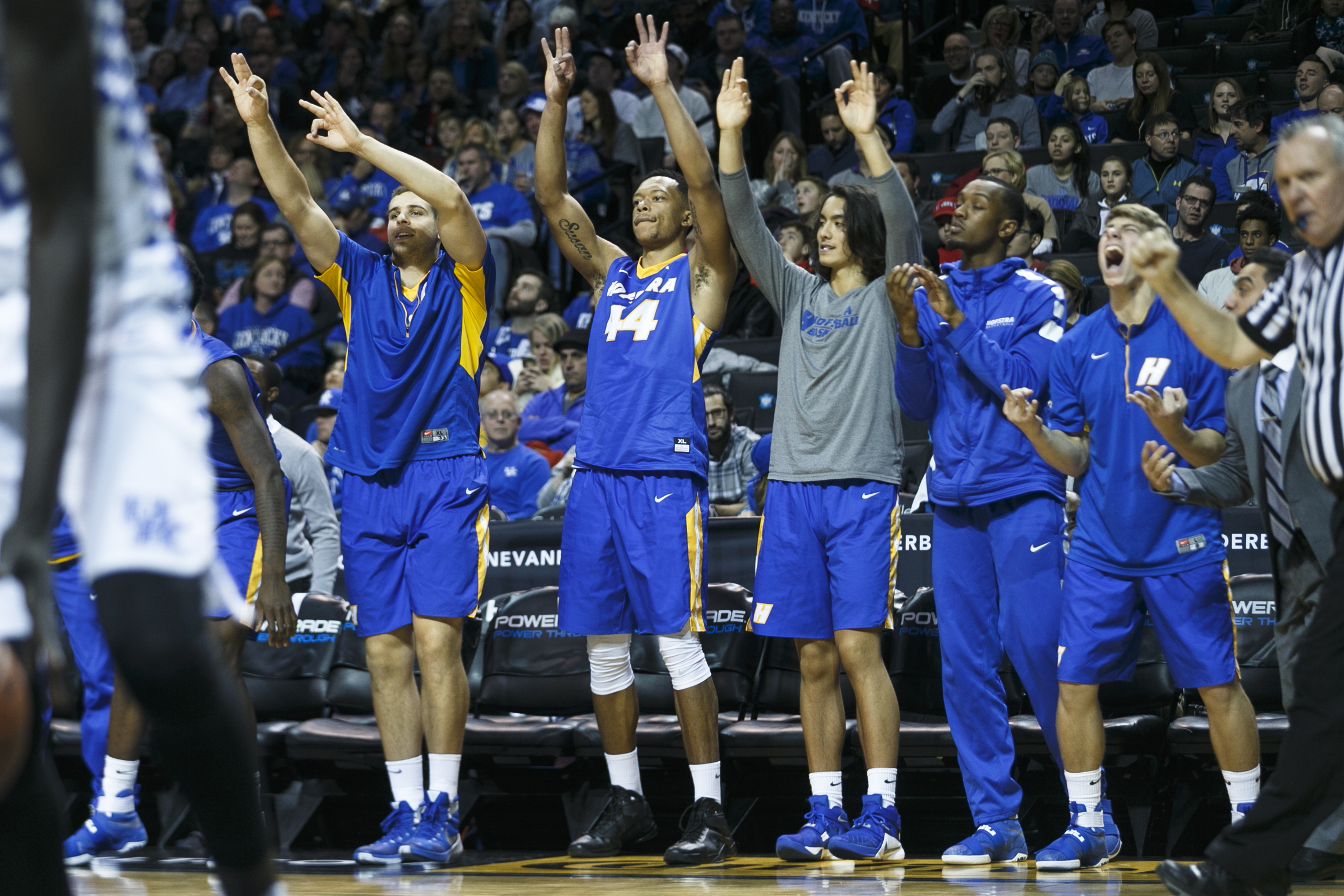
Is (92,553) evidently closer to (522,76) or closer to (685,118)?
(685,118)

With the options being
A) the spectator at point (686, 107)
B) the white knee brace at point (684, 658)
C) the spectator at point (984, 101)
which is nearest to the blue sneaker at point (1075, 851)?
the white knee brace at point (684, 658)

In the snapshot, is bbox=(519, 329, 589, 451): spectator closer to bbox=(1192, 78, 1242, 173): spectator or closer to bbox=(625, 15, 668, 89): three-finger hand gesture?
→ bbox=(625, 15, 668, 89): three-finger hand gesture

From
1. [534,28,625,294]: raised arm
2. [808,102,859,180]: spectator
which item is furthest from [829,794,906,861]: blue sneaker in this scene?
[808,102,859,180]: spectator

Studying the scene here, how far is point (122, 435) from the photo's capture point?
189cm

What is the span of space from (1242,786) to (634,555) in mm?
2055

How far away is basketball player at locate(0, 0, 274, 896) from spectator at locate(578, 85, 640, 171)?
31.6ft

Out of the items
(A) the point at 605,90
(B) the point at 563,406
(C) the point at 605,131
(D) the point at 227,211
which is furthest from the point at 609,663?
(D) the point at 227,211

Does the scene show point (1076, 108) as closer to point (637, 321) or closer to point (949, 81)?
point (949, 81)

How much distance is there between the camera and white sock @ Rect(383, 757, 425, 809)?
4902 millimetres

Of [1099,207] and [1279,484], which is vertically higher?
[1099,207]

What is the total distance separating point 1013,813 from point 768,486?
1356 millimetres

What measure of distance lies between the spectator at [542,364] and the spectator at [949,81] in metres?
3.85

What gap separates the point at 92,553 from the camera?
1885 mm

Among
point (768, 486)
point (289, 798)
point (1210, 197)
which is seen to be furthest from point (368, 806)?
point (1210, 197)
